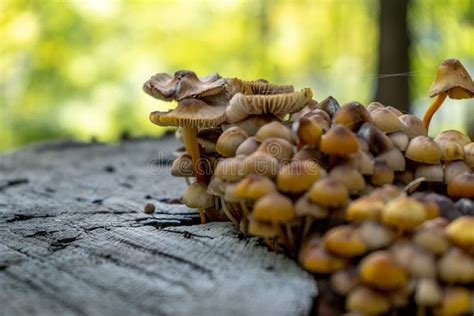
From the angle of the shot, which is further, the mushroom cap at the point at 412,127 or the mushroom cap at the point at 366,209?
the mushroom cap at the point at 412,127

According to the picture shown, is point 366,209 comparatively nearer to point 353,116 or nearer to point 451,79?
point 353,116

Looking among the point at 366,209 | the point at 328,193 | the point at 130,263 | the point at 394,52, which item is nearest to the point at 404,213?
the point at 366,209

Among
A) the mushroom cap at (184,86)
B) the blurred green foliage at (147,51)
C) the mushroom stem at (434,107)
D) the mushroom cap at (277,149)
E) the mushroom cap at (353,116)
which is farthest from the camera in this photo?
the blurred green foliage at (147,51)

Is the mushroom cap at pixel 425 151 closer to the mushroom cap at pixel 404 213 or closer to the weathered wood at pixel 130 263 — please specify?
the mushroom cap at pixel 404 213

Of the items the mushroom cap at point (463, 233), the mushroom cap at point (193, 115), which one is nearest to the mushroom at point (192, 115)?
the mushroom cap at point (193, 115)

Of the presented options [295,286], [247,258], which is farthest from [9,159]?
[295,286]
